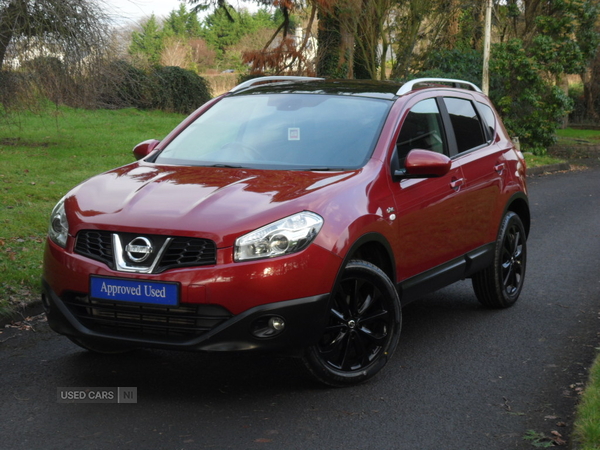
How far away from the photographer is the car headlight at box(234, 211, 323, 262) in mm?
4414

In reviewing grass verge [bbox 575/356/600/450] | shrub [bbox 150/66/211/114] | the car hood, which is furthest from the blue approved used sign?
shrub [bbox 150/66/211/114]

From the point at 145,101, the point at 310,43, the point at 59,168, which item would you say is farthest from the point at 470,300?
the point at 145,101

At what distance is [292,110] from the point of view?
595 centimetres

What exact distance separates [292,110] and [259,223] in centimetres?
169

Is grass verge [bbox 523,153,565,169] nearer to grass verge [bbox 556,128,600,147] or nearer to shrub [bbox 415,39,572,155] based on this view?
shrub [bbox 415,39,572,155]

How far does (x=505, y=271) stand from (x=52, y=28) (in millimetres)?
9868

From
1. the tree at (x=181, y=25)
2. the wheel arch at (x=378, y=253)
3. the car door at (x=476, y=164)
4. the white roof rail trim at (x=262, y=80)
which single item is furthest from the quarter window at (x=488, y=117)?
the tree at (x=181, y=25)

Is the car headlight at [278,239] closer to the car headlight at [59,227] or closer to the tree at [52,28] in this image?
the car headlight at [59,227]

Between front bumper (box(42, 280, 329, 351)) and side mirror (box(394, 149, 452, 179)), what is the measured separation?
1.16 metres

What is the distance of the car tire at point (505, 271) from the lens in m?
6.86

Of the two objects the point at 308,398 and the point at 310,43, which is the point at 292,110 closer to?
the point at 308,398

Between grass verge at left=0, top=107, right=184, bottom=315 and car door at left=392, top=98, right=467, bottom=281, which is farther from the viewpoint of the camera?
grass verge at left=0, top=107, right=184, bottom=315

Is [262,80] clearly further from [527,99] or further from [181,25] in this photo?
[181,25]

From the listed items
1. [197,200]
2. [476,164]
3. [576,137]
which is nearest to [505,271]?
[476,164]
